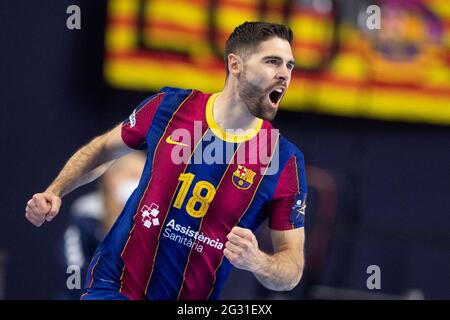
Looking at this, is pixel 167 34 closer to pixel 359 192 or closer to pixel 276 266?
pixel 359 192

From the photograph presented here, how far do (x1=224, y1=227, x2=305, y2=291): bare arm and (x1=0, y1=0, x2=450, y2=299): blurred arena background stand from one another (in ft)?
12.9

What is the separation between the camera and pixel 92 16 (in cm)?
971

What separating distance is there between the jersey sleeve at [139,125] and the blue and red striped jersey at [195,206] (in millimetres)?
99

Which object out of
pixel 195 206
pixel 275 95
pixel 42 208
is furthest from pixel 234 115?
pixel 42 208

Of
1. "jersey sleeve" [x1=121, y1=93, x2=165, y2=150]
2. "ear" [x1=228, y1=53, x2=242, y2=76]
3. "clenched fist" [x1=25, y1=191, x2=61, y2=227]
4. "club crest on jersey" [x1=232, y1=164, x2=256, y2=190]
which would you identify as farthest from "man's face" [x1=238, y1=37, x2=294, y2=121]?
"clenched fist" [x1=25, y1=191, x2=61, y2=227]

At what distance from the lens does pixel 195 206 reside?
17.9ft

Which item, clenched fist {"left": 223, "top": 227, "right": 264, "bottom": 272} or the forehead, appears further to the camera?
the forehead

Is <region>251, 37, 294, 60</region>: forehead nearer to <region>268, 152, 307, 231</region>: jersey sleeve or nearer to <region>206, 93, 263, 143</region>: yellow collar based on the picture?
<region>206, 93, 263, 143</region>: yellow collar

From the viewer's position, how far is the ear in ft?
18.4

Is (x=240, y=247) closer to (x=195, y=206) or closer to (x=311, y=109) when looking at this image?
(x=195, y=206)

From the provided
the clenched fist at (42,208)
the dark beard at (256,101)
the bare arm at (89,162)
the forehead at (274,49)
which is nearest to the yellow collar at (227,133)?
the dark beard at (256,101)

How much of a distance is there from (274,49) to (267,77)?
171mm
